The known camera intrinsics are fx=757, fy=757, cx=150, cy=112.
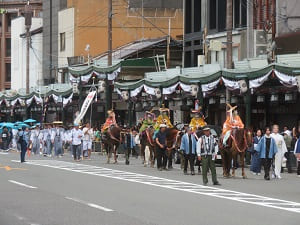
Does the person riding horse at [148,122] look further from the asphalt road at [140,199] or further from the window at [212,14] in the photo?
the window at [212,14]

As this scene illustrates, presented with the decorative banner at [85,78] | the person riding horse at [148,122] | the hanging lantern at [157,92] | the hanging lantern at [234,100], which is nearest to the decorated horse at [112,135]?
the person riding horse at [148,122]

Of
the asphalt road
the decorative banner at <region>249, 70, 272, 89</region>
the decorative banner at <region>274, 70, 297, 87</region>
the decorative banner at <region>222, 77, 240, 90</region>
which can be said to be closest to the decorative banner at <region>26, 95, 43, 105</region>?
the decorative banner at <region>222, 77, 240, 90</region>

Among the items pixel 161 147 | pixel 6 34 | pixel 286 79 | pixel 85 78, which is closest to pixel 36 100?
pixel 85 78

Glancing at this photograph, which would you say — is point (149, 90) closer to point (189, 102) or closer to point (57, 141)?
point (189, 102)

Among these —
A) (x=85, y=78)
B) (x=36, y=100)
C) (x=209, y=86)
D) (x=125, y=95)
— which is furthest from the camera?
(x=36, y=100)

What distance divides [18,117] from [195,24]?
33.1m

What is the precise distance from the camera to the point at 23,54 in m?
83.6

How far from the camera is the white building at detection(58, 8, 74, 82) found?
227ft

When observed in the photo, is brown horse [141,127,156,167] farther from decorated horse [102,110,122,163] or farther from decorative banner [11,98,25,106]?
decorative banner [11,98,25,106]

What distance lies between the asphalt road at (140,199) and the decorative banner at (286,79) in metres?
4.34

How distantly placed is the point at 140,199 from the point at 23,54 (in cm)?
6672

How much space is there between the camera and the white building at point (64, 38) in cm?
6919

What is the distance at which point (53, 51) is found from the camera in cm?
7344

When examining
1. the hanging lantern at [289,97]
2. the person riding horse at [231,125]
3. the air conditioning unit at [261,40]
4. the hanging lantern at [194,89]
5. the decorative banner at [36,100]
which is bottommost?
the person riding horse at [231,125]
